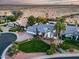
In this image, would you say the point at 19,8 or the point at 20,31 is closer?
the point at 20,31

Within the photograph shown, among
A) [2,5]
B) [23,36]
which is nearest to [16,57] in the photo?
[23,36]

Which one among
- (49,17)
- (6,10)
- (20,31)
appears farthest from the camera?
(6,10)

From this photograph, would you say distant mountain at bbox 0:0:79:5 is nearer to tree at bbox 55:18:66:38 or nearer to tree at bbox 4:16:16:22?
tree at bbox 4:16:16:22

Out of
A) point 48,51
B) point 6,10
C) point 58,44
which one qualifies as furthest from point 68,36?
point 6,10

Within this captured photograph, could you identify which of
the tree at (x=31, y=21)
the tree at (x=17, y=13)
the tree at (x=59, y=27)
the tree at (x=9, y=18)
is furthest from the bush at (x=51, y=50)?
the tree at (x=17, y=13)

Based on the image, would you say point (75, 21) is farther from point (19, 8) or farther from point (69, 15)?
point (19, 8)

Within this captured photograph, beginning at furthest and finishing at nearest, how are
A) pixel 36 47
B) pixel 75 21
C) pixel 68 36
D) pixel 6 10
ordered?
Result: pixel 6 10, pixel 75 21, pixel 68 36, pixel 36 47

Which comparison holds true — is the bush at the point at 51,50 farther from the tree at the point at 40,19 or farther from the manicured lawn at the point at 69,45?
the tree at the point at 40,19
